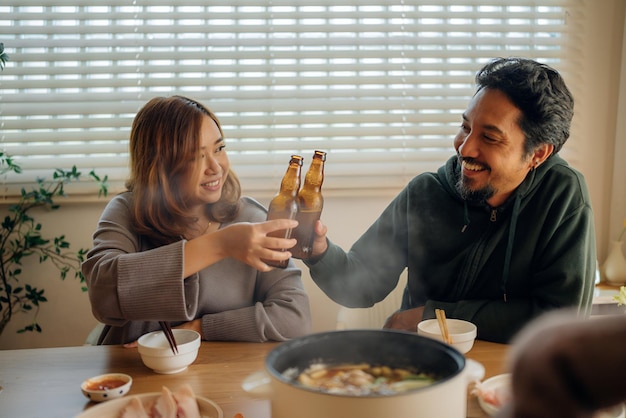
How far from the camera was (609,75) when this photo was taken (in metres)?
2.87

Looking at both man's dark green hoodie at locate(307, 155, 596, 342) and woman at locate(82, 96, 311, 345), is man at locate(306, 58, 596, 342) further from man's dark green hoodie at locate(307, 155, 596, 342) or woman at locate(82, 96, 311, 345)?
woman at locate(82, 96, 311, 345)

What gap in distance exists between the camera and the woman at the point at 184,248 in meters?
1.42

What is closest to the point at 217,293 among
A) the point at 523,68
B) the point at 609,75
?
the point at 523,68

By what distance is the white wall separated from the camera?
2664 millimetres

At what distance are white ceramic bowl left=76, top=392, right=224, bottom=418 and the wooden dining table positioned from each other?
0.03 metres

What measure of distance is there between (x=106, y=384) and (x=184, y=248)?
367mm

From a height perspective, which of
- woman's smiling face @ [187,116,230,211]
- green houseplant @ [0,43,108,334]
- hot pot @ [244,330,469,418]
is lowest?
green houseplant @ [0,43,108,334]

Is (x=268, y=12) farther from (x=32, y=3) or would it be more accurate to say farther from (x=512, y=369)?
→ (x=512, y=369)

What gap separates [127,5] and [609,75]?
2.24m

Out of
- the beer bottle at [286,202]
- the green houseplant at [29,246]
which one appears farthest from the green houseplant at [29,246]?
the beer bottle at [286,202]

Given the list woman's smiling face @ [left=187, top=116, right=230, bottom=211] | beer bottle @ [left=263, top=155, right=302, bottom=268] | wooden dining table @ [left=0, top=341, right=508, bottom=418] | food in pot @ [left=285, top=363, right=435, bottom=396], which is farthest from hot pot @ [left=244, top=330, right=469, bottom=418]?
woman's smiling face @ [left=187, top=116, right=230, bottom=211]

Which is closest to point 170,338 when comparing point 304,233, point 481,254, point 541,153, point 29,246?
point 304,233

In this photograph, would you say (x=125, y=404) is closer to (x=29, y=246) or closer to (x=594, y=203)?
(x=29, y=246)

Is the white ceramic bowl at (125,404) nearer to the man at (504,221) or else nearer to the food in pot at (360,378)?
the food in pot at (360,378)
